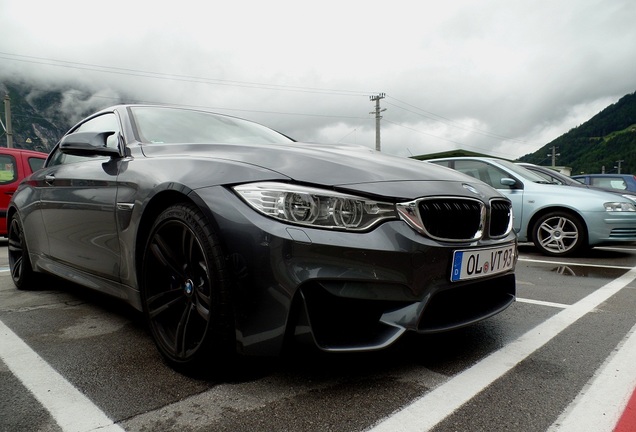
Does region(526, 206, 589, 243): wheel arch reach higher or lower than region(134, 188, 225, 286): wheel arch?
lower

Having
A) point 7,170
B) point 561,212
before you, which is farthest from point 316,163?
point 7,170

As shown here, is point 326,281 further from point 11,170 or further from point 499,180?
point 11,170

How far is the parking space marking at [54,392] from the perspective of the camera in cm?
157

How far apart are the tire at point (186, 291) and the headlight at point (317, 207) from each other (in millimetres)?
262

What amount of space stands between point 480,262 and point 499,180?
16.2 feet

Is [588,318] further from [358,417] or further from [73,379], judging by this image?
[73,379]

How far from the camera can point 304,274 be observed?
1.61m

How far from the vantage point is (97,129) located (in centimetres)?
319

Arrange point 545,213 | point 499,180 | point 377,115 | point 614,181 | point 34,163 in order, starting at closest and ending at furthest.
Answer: point 545,213 < point 499,180 < point 34,163 < point 614,181 < point 377,115

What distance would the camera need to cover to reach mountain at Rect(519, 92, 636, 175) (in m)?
113

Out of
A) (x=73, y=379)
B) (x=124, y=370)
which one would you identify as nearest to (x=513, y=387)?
(x=124, y=370)

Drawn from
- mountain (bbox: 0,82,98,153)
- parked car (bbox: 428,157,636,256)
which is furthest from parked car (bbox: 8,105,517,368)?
mountain (bbox: 0,82,98,153)

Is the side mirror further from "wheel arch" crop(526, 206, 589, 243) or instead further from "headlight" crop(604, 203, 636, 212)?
"headlight" crop(604, 203, 636, 212)

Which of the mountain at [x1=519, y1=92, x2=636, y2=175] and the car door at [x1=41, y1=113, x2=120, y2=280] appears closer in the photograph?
the car door at [x1=41, y1=113, x2=120, y2=280]
